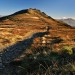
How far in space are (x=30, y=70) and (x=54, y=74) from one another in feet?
10.0

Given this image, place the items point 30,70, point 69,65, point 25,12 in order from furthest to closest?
point 25,12, point 30,70, point 69,65

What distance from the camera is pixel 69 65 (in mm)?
16594

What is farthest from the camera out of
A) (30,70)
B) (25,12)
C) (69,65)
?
(25,12)

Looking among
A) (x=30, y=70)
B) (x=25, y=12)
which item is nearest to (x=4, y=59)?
(x=30, y=70)

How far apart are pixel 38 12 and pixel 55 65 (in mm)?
129872

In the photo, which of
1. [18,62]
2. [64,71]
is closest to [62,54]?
[18,62]

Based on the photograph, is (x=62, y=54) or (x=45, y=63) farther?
(x=62, y=54)

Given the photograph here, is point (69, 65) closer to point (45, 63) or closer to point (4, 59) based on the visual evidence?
point (45, 63)

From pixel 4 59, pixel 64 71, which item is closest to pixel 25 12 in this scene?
pixel 4 59

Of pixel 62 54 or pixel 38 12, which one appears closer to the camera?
pixel 62 54

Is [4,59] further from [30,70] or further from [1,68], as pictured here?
[30,70]

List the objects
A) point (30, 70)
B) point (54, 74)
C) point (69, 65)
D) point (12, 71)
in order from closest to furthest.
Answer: point (54, 74)
point (69, 65)
point (30, 70)
point (12, 71)

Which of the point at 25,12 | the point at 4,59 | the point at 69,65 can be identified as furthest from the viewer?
the point at 25,12

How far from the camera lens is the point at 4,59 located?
24156 mm
